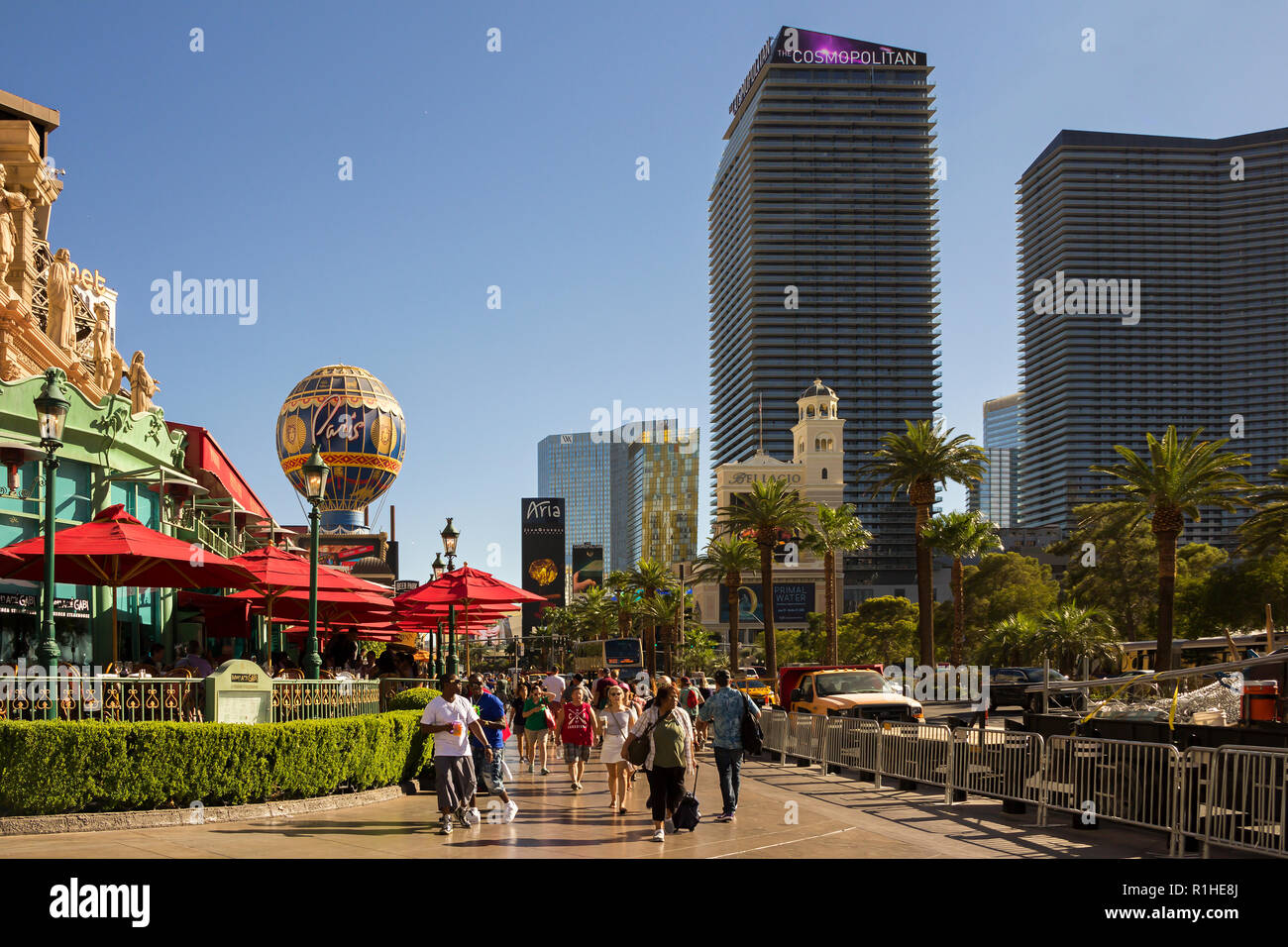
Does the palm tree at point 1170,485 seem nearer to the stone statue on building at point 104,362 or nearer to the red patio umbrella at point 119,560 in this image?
the red patio umbrella at point 119,560

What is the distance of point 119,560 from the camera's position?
16578 millimetres

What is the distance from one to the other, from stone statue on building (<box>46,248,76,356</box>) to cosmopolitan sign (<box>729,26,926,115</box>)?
15902cm

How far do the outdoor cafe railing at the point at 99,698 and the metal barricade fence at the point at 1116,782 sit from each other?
32.8 feet

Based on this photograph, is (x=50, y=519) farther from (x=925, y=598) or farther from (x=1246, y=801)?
(x=925, y=598)

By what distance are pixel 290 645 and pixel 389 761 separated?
2932cm

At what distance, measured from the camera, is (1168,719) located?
13.2m

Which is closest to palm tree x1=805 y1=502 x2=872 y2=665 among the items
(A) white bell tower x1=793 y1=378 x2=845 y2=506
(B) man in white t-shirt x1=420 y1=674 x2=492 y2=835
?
(B) man in white t-shirt x1=420 y1=674 x2=492 y2=835

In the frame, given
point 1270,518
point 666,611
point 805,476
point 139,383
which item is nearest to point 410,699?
point 139,383

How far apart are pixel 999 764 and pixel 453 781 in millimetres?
6916

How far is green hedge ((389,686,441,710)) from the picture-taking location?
60.0ft

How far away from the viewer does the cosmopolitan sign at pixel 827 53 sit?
18062cm
